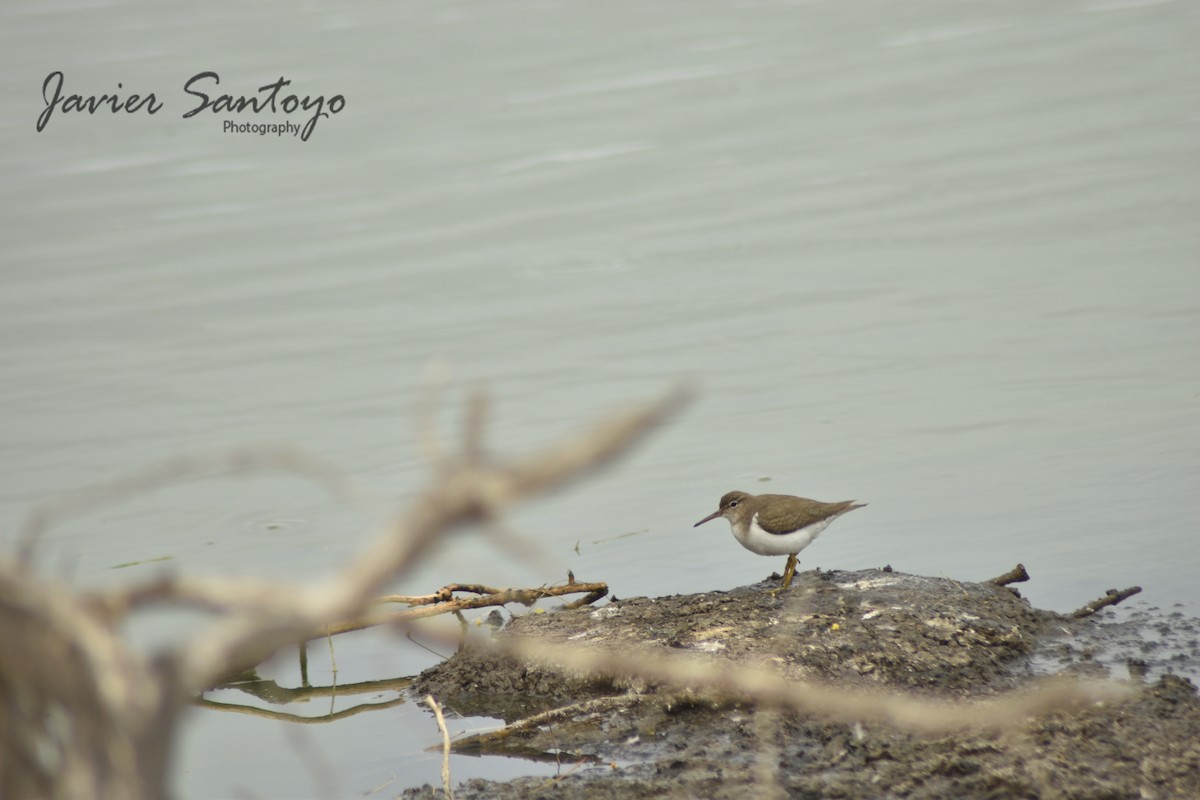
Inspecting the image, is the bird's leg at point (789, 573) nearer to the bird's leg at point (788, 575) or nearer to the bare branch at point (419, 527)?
the bird's leg at point (788, 575)

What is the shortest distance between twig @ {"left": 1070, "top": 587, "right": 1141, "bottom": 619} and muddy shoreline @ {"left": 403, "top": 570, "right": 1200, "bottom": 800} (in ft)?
0.15

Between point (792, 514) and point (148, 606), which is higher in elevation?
point (148, 606)

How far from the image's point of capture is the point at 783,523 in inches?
253

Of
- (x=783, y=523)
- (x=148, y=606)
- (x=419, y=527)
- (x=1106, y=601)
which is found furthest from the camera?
(x=783, y=523)

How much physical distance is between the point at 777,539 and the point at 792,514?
13 cm

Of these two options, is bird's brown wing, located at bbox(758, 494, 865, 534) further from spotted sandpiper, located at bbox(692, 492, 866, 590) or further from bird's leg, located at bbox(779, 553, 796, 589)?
bird's leg, located at bbox(779, 553, 796, 589)

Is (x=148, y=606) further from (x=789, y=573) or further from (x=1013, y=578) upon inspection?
(x=1013, y=578)

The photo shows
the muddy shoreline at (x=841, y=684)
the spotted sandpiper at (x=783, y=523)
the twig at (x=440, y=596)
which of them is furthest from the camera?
the spotted sandpiper at (x=783, y=523)

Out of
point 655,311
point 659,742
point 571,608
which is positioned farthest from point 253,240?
point 659,742

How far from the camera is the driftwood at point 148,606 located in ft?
4.97

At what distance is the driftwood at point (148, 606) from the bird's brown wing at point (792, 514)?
4.67 meters

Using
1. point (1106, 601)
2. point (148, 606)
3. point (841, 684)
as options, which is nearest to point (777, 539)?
point (841, 684)

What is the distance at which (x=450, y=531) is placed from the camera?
154 centimetres

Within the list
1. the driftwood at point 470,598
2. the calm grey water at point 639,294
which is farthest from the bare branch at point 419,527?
the driftwood at point 470,598
